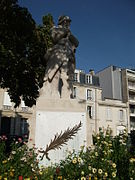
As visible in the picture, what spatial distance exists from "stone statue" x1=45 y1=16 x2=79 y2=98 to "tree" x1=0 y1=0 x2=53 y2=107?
17.5 feet

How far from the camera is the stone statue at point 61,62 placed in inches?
189

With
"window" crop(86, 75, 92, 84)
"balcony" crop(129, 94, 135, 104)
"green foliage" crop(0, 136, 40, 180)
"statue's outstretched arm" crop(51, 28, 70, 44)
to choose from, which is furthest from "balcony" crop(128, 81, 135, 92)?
"green foliage" crop(0, 136, 40, 180)

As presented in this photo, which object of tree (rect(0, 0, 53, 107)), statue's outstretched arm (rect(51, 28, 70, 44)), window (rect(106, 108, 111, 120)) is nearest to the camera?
statue's outstretched arm (rect(51, 28, 70, 44))

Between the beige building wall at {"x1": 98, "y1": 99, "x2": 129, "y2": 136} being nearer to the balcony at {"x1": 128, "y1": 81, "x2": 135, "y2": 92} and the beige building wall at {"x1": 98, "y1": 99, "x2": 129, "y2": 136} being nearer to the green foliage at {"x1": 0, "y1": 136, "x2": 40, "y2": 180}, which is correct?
the balcony at {"x1": 128, "y1": 81, "x2": 135, "y2": 92}

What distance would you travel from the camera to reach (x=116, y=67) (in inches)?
1416

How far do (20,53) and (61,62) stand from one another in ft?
26.0

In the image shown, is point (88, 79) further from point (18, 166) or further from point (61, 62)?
point (18, 166)

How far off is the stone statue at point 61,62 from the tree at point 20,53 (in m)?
5.33

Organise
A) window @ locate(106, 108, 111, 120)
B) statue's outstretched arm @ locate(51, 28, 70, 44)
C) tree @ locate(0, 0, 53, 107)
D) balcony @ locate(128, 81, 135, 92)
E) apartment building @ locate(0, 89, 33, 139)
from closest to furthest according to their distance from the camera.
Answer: statue's outstretched arm @ locate(51, 28, 70, 44)
tree @ locate(0, 0, 53, 107)
apartment building @ locate(0, 89, 33, 139)
window @ locate(106, 108, 111, 120)
balcony @ locate(128, 81, 135, 92)

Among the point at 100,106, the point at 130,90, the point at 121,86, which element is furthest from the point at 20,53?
the point at 130,90

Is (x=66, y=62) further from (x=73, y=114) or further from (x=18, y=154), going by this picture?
(x=18, y=154)

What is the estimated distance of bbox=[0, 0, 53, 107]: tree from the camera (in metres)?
11.1

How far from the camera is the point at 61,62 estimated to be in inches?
194

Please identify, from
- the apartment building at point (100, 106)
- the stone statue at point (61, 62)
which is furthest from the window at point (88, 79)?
the stone statue at point (61, 62)
